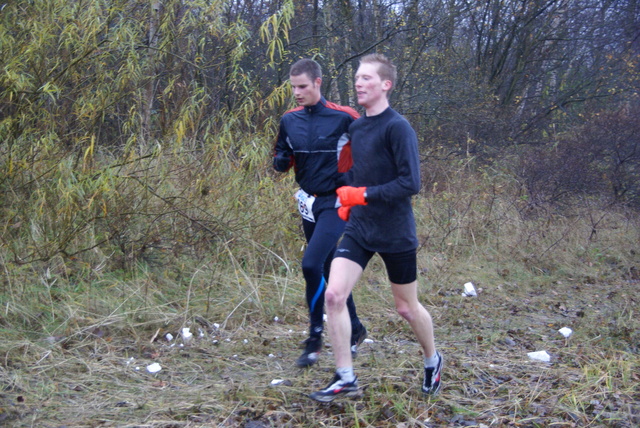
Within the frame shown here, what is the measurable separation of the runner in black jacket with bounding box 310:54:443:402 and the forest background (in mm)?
497

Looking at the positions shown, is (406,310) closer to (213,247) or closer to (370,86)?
(370,86)

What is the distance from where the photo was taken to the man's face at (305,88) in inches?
168

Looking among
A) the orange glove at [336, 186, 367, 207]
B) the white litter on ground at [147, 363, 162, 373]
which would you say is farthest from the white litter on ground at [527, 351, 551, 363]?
the white litter on ground at [147, 363, 162, 373]

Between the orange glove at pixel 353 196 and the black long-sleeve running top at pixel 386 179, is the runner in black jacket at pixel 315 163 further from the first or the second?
the orange glove at pixel 353 196

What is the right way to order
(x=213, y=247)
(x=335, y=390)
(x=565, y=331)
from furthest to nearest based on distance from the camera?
(x=213, y=247) < (x=565, y=331) < (x=335, y=390)

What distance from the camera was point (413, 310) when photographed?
3.79m

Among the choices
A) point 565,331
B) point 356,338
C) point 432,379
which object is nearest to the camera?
point 432,379

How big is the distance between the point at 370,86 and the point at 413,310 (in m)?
1.31

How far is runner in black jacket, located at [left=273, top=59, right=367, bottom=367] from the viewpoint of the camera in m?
4.29

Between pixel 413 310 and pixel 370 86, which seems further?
pixel 413 310

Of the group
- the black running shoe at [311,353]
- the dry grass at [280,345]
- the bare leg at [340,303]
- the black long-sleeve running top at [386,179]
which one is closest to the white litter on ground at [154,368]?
the dry grass at [280,345]

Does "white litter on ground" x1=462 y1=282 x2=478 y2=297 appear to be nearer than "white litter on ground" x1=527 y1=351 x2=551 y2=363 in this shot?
No

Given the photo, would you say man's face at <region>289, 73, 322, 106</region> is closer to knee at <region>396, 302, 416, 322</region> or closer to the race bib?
the race bib

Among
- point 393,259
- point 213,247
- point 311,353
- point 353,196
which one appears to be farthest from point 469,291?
point 353,196
